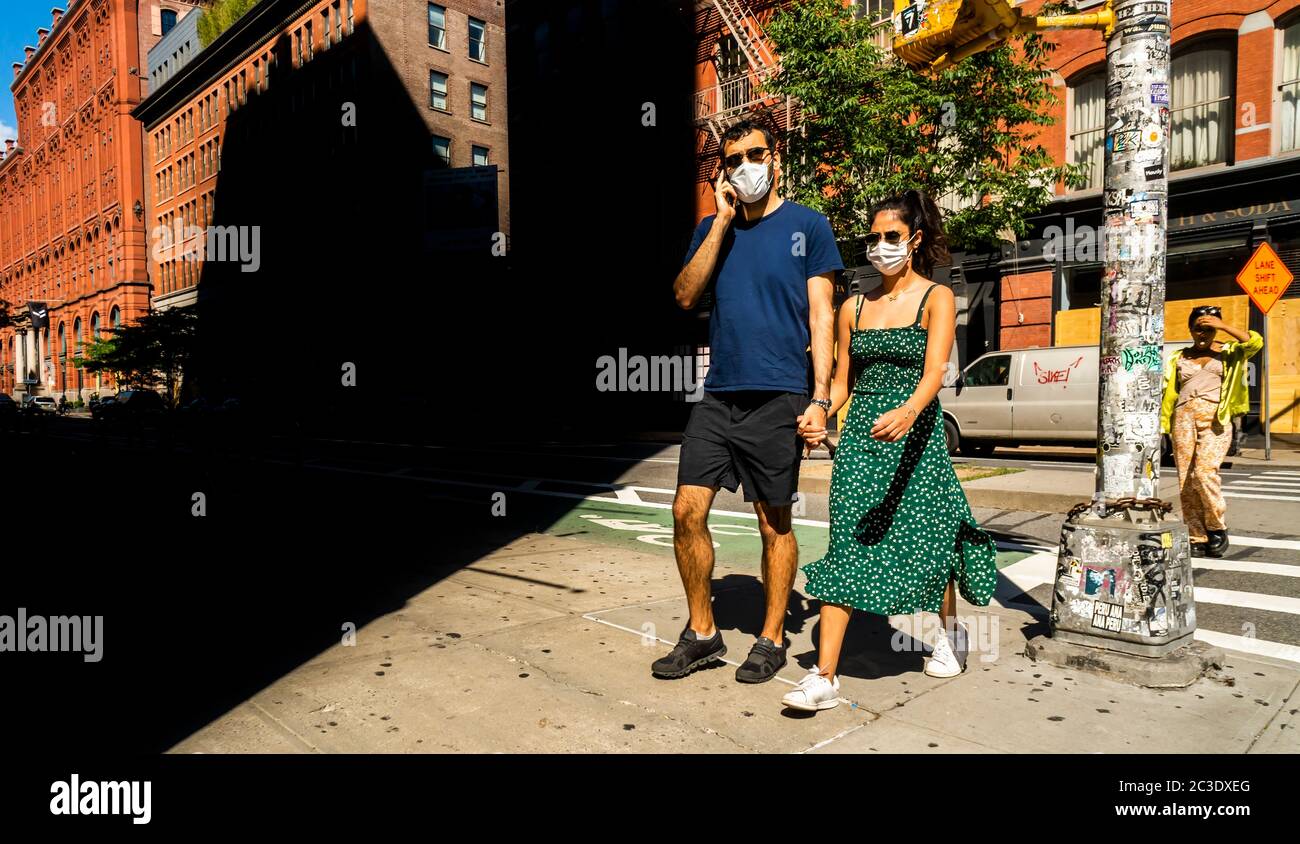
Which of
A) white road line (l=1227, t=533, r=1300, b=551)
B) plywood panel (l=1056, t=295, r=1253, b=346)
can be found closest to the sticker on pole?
plywood panel (l=1056, t=295, r=1253, b=346)

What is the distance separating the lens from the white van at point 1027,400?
15.0 meters

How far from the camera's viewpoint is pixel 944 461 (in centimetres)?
371

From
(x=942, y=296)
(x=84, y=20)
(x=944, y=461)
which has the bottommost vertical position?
(x=944, y=461)

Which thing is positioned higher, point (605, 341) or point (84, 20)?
point (84, 20)

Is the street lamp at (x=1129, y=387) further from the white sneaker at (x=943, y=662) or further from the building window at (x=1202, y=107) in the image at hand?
the building window at (x=1202, y=107)

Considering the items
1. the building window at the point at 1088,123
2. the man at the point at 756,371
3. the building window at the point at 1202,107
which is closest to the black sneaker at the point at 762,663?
the man at the point at 756,371

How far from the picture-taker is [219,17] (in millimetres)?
59438

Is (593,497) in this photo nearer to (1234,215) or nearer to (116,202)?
(1234,215)

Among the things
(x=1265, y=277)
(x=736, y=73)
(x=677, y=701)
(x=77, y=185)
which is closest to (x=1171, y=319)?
(x=1265, y=277)

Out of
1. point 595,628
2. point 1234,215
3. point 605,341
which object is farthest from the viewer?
point 605,341

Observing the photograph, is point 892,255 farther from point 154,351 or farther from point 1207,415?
point 154,351

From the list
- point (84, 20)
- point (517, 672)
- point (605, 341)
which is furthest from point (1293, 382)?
point (84, 20)
